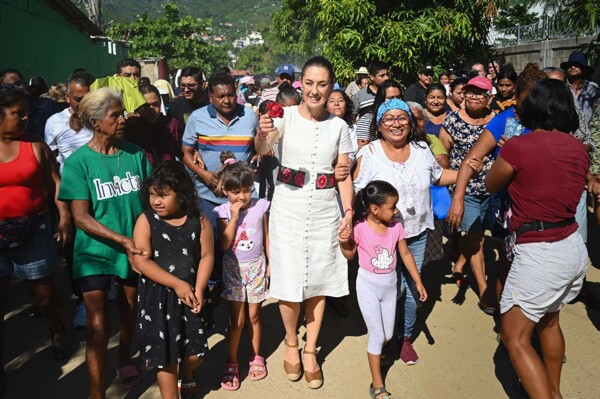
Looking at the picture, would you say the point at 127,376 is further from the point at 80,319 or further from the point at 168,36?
the point at 168,36

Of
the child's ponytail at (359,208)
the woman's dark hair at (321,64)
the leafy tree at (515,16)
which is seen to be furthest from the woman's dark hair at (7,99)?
the leafy tree at (515,16)

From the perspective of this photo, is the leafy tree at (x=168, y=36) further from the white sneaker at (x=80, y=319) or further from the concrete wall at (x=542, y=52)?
the white sneaker at (x=80, y=319)

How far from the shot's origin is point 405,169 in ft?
12.0

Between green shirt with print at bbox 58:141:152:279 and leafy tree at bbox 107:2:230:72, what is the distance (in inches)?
1605

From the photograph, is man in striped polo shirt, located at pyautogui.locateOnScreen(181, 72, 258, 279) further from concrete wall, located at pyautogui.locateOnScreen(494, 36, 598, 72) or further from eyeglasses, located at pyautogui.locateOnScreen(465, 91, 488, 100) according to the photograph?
concrete wall, located at pyautogui.locateOnScreen(494, 36, 598, 72)

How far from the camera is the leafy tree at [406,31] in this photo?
1079 centimetres

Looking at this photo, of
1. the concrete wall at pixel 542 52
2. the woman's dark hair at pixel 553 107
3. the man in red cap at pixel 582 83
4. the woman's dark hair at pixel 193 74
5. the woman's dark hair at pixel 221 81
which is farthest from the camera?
the concrete wall at pixel 542 52

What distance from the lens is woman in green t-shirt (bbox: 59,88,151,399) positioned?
3008 mm

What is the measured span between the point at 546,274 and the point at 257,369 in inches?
78.3

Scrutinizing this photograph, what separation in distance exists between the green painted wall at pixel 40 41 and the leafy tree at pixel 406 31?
6615 mm

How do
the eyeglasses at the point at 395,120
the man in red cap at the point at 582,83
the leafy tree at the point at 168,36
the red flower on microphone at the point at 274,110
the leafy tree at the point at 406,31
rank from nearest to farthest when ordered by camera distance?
the red flower on microphone at the point at 274,110, the eyeglasses at the point at 395,120, the man in red cap at the point at 582,83, the leafy tree at the point at 406,31, the leafy tree at the point at 168,36

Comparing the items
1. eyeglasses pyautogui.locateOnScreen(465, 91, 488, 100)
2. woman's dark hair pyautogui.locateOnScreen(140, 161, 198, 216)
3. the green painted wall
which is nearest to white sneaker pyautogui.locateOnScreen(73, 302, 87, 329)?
woman's dark hair pyautogui.locateOnScreen(140, 161, 198, 216)

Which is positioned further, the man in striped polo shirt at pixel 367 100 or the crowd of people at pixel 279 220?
the man in striped polo shirt at pixel 367 100

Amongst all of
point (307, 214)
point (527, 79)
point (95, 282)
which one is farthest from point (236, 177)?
point (527, 79)
